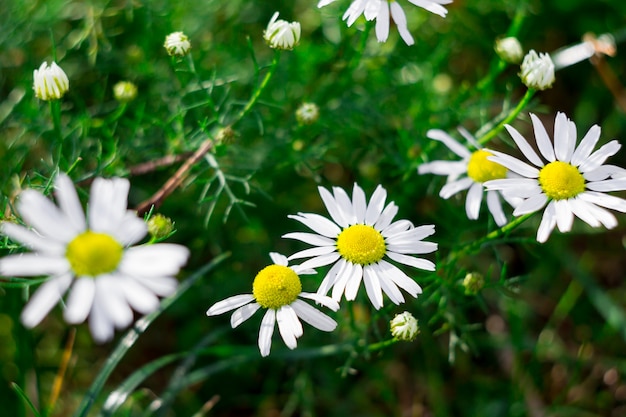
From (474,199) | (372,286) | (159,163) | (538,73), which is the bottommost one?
(372,286)

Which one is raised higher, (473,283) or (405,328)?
(473,283)

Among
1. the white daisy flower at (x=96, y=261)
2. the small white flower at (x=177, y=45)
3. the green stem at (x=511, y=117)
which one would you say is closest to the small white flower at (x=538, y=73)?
the green stem at (x=511, y=117)

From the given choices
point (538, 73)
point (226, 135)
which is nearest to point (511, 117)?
point (538, 73)

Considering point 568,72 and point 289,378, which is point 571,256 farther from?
point 289,378

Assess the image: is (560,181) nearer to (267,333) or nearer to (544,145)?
(544,145)

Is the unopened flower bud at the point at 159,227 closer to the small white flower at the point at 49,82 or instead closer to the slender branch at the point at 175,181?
the slender branch at the point at 175,181

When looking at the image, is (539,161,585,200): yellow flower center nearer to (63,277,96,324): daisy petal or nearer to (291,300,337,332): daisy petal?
(291,300,337,332): daisy petal

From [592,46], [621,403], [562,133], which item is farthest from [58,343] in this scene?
[592,46]
